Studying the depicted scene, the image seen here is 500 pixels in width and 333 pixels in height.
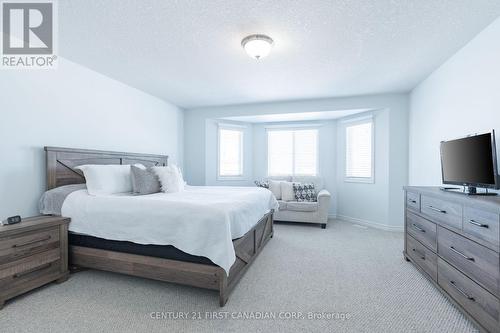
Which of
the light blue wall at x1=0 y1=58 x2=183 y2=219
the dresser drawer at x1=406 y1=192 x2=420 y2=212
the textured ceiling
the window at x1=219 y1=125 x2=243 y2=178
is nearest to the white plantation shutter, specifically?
the textured ceiling

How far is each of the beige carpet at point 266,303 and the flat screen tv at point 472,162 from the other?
1055 millimetres

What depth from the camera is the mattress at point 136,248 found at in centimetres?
205

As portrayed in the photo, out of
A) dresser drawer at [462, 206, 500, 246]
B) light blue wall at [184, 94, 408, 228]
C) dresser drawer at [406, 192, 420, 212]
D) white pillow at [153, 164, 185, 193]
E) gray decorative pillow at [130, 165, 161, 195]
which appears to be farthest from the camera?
light blue wall at [184, 94, 408, 228]

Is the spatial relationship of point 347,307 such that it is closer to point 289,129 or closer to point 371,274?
point 371,274

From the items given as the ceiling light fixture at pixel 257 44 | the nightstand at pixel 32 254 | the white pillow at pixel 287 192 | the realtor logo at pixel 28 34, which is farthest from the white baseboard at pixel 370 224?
the realtor logo at pixel 28 34

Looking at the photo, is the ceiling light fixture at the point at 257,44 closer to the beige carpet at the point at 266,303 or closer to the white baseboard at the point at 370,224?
the beige carpet at the point at 266,303

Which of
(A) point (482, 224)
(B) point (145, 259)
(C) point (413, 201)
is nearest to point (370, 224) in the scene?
(C) point (413, 201)

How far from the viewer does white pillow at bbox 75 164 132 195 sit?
2.62 m

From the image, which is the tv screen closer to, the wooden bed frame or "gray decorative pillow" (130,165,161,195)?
the wooden bed frame

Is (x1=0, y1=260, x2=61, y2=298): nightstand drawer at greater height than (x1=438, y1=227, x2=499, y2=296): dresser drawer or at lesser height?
lesser

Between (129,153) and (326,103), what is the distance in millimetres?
3571

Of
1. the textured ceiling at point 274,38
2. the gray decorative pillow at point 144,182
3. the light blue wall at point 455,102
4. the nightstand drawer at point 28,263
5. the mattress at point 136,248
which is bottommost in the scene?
the nightstand drawer at point 28,263

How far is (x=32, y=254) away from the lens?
209 cm

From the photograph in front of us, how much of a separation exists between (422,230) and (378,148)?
2308mm
